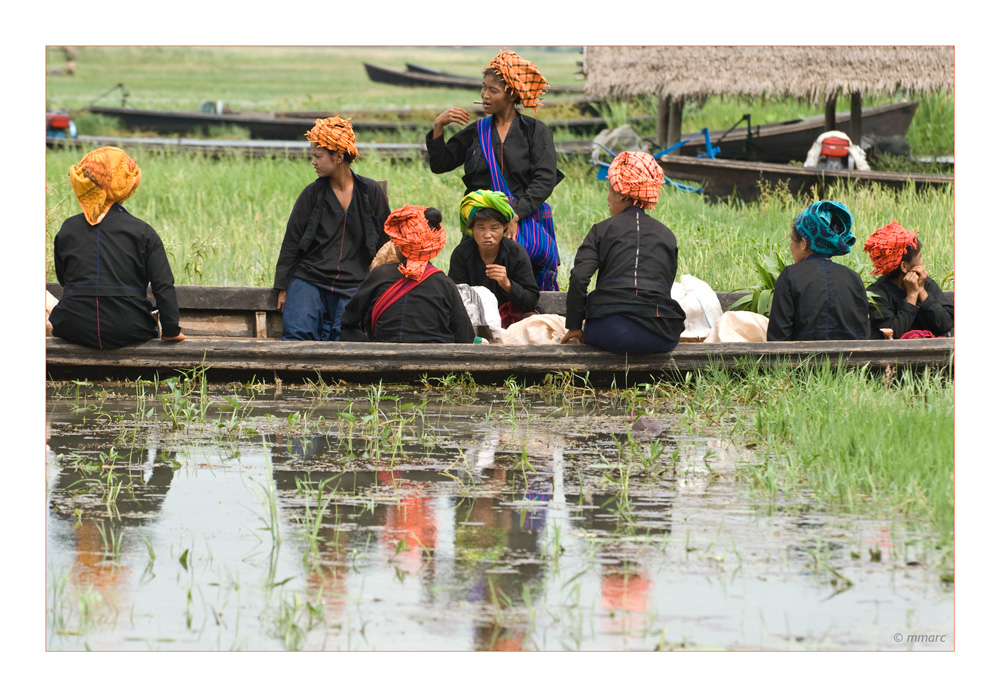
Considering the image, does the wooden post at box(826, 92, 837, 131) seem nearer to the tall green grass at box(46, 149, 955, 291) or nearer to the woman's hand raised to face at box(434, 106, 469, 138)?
the tall green grass at box(46, 149, 955, 291)

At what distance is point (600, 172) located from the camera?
14.0 metres

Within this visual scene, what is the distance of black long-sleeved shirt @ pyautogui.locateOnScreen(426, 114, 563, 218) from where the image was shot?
679 cm

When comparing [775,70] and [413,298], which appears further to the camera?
[775,70]

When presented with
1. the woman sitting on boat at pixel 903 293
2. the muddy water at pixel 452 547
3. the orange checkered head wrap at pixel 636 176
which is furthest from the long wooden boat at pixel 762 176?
the muddy water at pixel 452 547

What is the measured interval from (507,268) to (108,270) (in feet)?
7.31

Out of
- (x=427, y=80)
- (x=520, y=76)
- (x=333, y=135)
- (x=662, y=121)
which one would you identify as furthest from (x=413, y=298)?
(x=427, y=80)

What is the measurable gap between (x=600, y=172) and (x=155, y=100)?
16449mm

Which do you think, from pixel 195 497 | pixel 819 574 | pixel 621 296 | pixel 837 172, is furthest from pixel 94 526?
pixel 837 172

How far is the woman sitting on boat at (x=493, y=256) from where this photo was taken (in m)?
Answer: 6.39

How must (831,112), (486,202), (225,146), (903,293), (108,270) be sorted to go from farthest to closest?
(225,146), (831,112), (903,293), (486,202), (108,270)

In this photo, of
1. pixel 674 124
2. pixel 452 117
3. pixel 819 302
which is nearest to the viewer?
pixel 819 302

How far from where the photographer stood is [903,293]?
6.49 m

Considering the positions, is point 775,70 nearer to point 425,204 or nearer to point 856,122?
point 856,122

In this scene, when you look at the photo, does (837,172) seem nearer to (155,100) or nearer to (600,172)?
(600,172)
